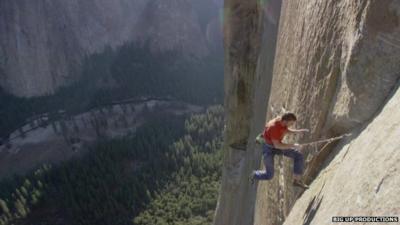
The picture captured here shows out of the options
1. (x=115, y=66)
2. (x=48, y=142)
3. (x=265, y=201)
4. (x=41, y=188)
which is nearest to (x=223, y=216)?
(x=265, y=201)

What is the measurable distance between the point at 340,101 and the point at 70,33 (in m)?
82.3

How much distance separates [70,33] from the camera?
264ft

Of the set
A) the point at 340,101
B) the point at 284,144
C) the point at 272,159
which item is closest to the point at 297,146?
the point at 284,144

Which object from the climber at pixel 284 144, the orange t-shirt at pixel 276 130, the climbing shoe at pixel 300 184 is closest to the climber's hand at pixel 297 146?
the climber at pixel 284 144

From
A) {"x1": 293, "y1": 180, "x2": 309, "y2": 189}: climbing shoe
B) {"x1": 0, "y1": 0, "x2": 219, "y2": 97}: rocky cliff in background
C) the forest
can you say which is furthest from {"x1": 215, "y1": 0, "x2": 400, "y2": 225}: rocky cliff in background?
{"x1": 0, "y1": 0, "x2": 219, "y2": 97}: rocky cliff in background

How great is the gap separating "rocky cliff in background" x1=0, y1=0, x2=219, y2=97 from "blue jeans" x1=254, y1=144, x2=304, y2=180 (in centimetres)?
7626

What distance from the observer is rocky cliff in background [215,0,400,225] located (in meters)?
5.45

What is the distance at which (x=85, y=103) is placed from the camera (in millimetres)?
74062

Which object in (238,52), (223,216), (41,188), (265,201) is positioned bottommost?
(41,188)

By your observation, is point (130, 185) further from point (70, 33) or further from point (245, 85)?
point (70, 33)

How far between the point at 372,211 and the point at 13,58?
271 feet

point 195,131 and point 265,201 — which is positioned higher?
point 265,201

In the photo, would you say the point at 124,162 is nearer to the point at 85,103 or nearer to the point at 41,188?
the point at 41,188

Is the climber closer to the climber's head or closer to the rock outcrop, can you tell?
the climber's head
